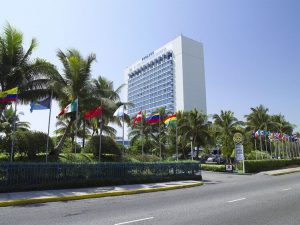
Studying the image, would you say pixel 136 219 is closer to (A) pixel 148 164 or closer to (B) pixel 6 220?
(B) pixel 6 220

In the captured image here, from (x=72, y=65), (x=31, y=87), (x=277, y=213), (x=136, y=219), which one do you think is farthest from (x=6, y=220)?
(x=72, y=65)

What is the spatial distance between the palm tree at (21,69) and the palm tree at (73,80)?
51.8 inches

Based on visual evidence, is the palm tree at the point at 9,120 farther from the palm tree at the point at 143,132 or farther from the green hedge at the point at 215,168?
the green hedge at the point at 215,168

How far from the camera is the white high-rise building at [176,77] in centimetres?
12400

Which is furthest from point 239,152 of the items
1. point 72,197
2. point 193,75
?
point 193,75

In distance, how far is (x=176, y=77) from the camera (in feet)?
415

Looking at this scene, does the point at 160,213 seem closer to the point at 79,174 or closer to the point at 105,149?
the point at 79,174

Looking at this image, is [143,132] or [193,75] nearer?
[143,132]

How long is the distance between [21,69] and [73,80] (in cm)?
438

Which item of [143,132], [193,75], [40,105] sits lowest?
[40,105]

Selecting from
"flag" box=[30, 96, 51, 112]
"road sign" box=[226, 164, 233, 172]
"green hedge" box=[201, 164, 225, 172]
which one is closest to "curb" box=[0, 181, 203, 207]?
"flag" box=[30, 96, 51, 112]

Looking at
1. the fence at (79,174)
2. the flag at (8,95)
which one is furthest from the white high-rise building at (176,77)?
the flag at (8,95)

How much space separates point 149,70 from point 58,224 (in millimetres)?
139523

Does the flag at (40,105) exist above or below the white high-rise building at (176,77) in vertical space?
below
